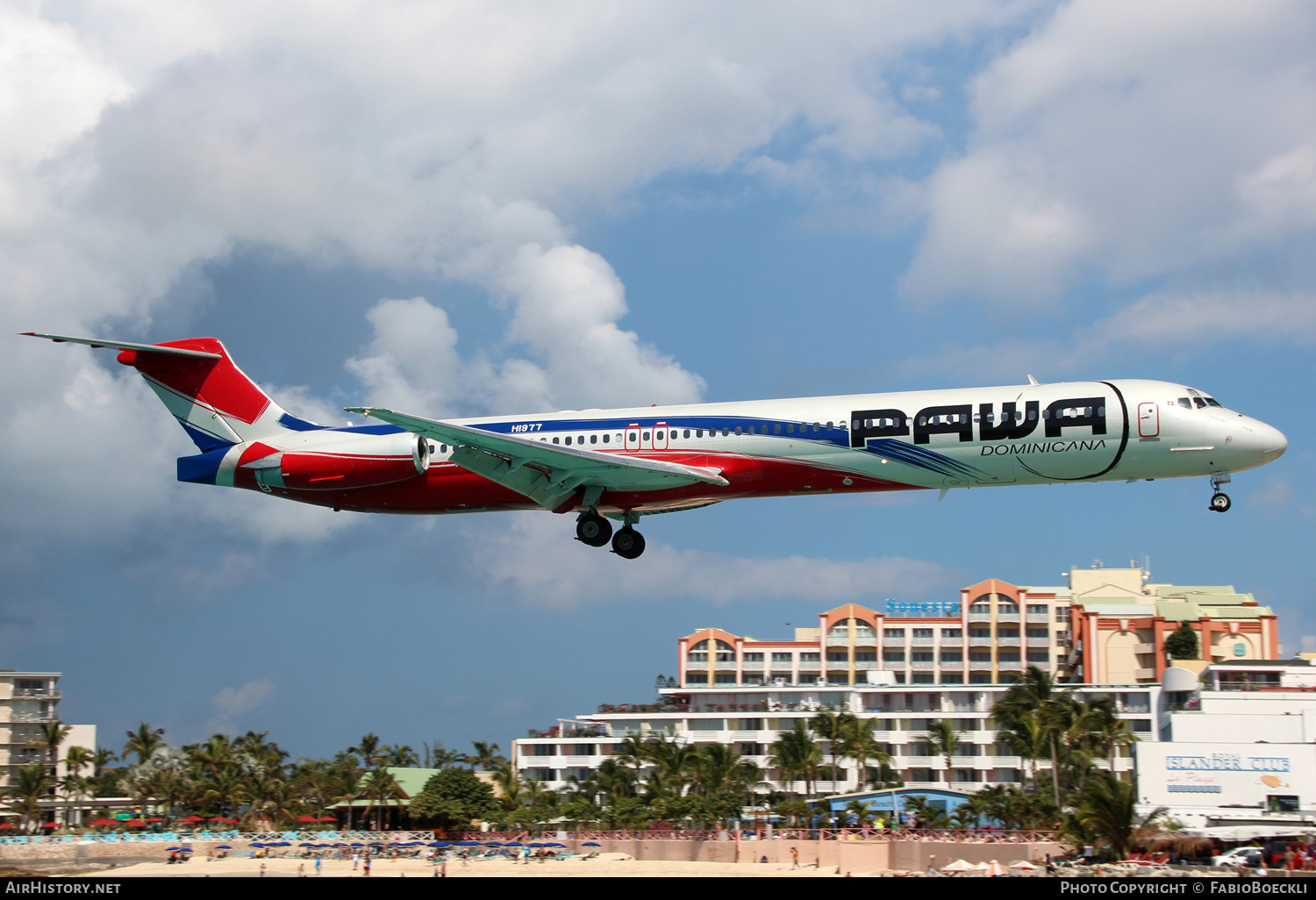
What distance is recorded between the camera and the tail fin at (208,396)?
116 ft

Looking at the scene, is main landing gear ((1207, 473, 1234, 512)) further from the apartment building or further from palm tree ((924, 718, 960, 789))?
the apartment building

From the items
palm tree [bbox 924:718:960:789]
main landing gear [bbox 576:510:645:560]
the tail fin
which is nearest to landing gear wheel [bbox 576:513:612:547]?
main landing gear [bbox 576:510:645:560]

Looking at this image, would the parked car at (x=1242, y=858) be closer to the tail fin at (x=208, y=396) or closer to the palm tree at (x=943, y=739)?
the palm tree at (x=943, y=739)

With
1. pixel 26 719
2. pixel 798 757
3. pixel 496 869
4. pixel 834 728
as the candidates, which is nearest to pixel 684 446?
pixel 496 869

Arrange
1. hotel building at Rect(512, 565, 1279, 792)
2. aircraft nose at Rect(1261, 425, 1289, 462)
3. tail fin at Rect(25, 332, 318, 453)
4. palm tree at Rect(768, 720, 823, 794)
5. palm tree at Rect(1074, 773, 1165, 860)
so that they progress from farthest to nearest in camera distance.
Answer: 1. hotel building at Rect(512, 565, 1279, 792)
2. palm tree at Rect(768, 720, 823, 794)
3. palm tree at Rect(1074, 773, 1165, 860)
4. tail fin at Rect(25, 332, 318, 453)
5. aircraft nose at Rect(1261, 425, 1289, 462)

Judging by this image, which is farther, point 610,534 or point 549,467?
point 610,534

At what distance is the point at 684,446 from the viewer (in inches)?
1211

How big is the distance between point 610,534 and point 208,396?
12.9 meters

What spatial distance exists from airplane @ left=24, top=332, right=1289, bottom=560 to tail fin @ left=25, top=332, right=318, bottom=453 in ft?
0.16

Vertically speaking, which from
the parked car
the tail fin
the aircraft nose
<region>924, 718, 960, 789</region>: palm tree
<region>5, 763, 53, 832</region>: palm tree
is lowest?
<region>5, 763, 53, 832</region>: palm tree

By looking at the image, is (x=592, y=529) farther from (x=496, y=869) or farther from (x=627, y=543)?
(x=496, y=869)

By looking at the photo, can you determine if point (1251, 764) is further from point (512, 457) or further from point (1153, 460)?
point (512, 457)

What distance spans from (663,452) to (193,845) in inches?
1611

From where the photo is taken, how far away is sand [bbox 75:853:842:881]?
48719mm
